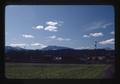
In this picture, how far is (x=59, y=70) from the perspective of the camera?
5.65 ft

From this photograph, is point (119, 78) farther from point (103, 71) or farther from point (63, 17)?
point (63, 17)

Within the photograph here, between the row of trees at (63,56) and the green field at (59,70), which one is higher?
the row of trees at (63,56)

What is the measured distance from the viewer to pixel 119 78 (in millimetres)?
1729

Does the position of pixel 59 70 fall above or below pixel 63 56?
below

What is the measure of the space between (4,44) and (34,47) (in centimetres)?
27

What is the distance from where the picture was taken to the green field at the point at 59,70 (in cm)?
172

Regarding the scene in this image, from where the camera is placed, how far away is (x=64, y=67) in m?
1.73

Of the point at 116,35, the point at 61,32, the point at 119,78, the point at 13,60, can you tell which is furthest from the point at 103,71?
the point at 13,60

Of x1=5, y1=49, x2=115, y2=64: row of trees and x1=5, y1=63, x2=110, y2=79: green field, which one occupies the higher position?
x1=5, y1=49, x2=115, y2=64: row of trees

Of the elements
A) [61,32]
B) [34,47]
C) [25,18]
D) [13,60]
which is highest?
[25,18]

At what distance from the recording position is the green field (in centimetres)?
172

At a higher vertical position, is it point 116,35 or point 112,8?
point 112,8
